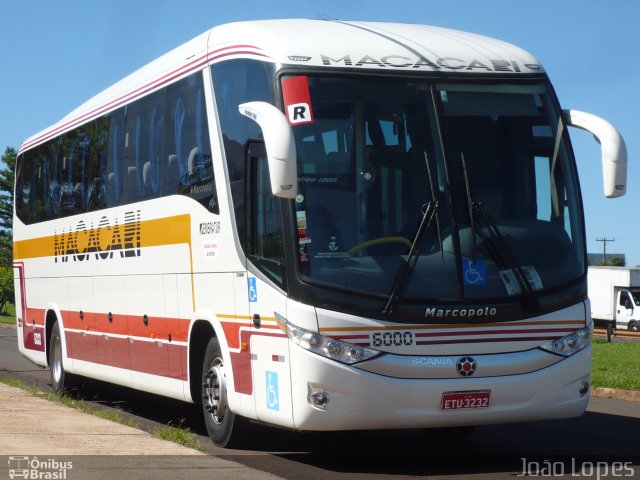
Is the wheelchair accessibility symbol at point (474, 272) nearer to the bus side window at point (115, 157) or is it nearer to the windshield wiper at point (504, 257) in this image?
the windshield wiper at point (504, 257)

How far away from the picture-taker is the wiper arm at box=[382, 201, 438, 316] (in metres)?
9.28

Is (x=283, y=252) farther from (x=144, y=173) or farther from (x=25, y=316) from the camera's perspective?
(x=25, y=316)

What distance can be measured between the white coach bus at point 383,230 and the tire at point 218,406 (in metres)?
0.03

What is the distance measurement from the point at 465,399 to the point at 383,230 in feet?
4.95

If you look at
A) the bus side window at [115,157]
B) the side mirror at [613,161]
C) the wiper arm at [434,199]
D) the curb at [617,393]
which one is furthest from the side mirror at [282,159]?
the curb at [617,393]

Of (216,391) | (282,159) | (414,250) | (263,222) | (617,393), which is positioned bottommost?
(617,393)

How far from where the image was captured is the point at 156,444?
10.4m

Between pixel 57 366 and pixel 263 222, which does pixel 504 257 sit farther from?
pixel 57 366

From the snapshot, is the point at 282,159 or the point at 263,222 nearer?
the point at 282,159

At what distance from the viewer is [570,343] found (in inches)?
388

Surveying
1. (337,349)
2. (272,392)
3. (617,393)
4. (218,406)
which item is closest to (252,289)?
(272,392)

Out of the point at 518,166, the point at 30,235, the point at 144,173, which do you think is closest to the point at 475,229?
the point at 518,166

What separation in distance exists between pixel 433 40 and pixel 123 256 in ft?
16.8

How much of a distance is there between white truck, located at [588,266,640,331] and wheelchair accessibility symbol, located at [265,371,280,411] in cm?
4960
